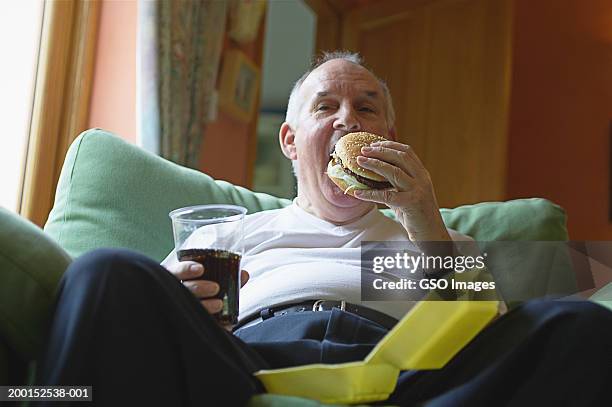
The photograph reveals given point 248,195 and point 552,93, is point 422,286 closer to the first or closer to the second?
point 248,195

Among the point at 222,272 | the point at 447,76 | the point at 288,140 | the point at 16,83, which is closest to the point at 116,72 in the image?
the point at 16,83

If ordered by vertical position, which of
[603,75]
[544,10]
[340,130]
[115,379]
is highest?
[544,10]

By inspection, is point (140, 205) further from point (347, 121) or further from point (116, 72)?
point (116, 72)

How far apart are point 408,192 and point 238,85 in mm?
1879

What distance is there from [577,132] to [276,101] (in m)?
3.10

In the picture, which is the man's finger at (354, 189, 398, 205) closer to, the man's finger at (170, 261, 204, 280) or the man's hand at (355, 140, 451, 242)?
the man's hand at (355, 140, 451, 242)

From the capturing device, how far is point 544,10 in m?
4.16

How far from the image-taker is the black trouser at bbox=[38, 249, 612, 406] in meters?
0.88

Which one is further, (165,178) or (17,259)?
(165,178)

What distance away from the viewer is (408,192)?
1.49 m

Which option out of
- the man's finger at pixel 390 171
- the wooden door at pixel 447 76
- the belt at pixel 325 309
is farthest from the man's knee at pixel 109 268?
the wooden door at pixel 447 76

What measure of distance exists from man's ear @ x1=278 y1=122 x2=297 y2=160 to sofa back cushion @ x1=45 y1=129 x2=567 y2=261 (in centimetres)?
18

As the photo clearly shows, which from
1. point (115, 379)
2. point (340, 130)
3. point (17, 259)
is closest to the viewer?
point (115, 379)

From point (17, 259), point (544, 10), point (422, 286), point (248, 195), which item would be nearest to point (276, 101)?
point (544, 10)
